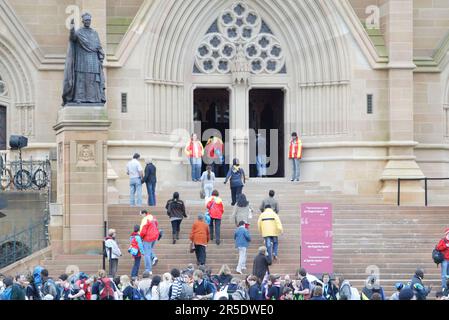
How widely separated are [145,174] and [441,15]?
10443 millimetres

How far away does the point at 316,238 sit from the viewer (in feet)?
84.6

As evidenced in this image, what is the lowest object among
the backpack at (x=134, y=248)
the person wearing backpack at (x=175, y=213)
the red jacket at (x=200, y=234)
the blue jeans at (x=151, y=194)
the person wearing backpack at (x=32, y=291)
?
Answer: the person wearing backpack at (x=32, y=291)

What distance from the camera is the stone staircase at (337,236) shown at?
28844mm

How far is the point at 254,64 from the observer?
1475 inches

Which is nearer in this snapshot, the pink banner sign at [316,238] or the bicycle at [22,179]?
the pink banner sign at [316,238]

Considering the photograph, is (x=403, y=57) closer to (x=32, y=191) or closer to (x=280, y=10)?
(x=280, y=10)

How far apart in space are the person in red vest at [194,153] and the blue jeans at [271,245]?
6.84 m

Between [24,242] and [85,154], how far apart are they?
4509 mm

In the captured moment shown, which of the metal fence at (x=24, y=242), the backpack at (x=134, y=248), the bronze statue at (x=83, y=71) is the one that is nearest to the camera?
the backpack at (x=134, y=248)

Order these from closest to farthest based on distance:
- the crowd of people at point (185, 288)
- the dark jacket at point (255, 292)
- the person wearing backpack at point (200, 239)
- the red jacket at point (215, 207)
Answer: the crowd of people at point (185, 288), the dark jacket at point (255, 292), the person wearing backpack at point (200, 239), the red jacket at point (215, 207)

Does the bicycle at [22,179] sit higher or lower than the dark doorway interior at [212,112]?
lower

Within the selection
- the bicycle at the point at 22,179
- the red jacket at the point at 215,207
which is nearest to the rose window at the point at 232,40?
the bicycle at the point at 22,179

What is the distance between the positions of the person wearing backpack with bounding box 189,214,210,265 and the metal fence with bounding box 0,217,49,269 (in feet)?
16.3

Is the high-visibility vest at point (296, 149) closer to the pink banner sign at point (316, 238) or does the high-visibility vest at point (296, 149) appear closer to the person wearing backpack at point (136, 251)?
the person wearing backpack at point (136, 251)
